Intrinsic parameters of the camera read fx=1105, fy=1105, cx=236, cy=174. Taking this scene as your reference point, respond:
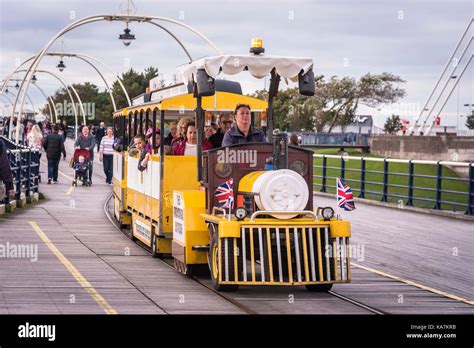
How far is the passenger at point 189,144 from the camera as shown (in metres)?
16.1

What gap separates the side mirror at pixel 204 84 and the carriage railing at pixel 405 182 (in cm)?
1157

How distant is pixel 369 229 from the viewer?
2262 cm

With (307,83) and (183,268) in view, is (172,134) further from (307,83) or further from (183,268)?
(307,83)

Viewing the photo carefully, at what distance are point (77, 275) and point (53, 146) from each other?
22770 millimetres

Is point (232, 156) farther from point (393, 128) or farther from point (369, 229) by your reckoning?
point (393, 128)

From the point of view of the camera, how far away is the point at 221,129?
16.2 metres

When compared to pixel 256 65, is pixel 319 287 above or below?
below

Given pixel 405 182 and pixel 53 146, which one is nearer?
pixel 53 146

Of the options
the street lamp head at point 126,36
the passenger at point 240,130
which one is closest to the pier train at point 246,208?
the passenger at point 240,130

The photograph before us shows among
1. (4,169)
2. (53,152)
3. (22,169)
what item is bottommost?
(22,169)

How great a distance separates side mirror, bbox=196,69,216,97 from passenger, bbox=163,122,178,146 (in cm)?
311

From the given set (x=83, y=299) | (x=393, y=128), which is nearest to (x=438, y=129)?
(x=393, y=128)

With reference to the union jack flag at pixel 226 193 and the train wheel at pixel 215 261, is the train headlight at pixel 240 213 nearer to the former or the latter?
the union jack flag at pixel 226 193

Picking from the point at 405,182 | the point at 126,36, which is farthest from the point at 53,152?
the point at 405,182
